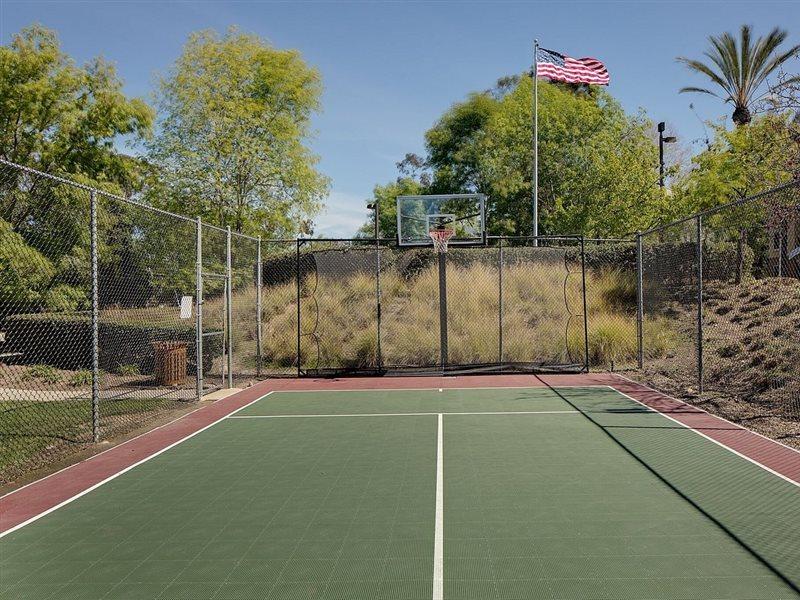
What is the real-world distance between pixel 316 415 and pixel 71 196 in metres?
10.7

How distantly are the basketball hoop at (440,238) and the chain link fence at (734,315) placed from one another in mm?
4980

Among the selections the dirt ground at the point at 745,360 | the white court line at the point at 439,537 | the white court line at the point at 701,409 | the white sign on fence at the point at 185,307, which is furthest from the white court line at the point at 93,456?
the dirt ground at the point at 745,360

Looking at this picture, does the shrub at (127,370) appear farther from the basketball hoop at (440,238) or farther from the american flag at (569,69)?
the american flag at (569,69)

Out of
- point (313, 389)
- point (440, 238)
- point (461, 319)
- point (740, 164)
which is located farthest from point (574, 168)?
point (313, 389)

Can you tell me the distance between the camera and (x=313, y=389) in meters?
12.7

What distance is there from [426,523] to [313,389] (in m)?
7.87

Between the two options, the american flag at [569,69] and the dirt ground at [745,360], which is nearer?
the dirt ground at [745,360]

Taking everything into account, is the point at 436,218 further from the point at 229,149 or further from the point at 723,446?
the point at 723,446

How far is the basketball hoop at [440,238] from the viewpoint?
1477 cm

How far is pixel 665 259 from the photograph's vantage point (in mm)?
18469

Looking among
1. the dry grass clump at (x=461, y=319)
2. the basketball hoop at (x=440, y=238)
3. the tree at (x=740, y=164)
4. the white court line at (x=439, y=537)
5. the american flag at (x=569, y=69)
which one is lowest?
the white court line at (x=439, y=537)

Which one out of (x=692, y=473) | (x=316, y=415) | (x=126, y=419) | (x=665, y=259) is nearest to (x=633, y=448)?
(x=692, y=473)

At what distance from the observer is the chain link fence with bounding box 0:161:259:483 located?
1148cm

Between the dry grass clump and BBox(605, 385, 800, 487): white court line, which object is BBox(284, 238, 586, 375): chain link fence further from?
BBox(605, 385, 800, 487): white court line
